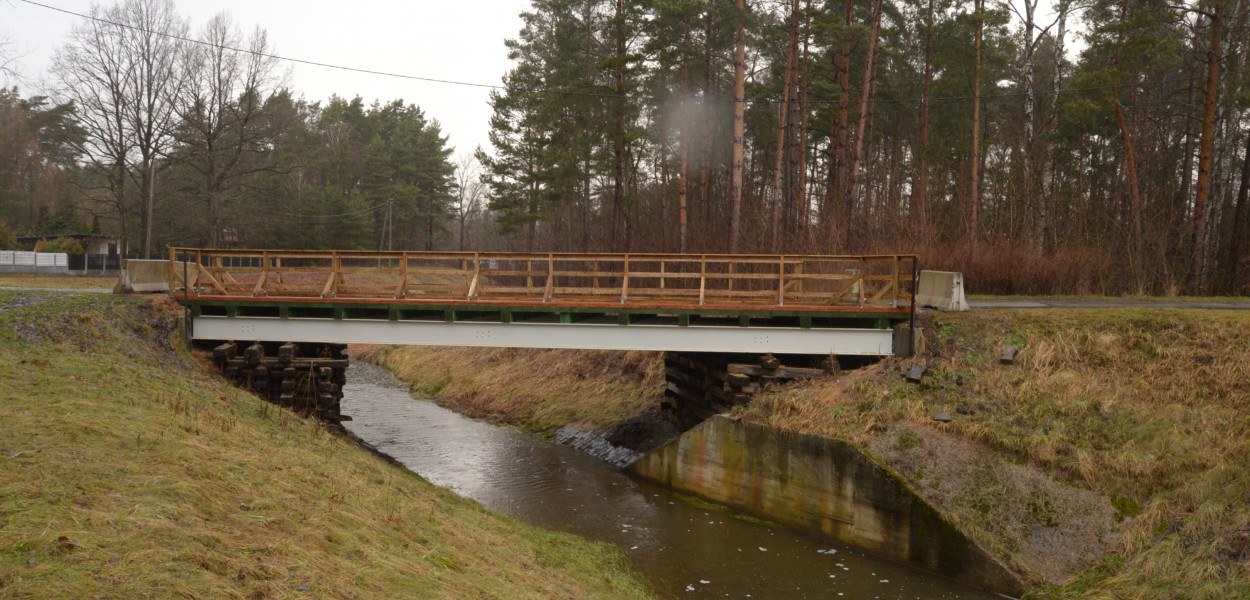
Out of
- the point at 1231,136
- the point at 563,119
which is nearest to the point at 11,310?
the point at 563,119

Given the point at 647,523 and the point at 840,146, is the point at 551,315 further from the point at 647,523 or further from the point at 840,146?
the point at 840,146

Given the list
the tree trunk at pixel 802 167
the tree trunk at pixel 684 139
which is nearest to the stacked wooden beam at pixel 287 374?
the tree trunk at pixel 684 139

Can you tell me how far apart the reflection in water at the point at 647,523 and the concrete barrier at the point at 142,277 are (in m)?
6.31

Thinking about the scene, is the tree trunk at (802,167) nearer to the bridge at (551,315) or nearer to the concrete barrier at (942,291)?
the concrete barrier at (942,291)

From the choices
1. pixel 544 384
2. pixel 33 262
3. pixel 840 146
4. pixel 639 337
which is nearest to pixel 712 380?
pixel 639 337

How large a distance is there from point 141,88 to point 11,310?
3129 cm

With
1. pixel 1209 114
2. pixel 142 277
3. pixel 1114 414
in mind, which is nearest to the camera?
pixel 1114 414

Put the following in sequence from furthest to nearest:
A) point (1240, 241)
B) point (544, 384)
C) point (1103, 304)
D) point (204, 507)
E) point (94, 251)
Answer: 1. point (94, 251)
2. point (1240, 241)
3. point (544, 384)
4. point (1103, 304)
5. point (204, 507)

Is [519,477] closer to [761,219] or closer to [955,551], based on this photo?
[955,551]

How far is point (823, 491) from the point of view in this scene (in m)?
13.4

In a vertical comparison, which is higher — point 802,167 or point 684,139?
point 684,139

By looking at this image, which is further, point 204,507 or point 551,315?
point 551,315

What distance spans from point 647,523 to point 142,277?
13883 millimetres

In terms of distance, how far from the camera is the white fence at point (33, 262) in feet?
129
